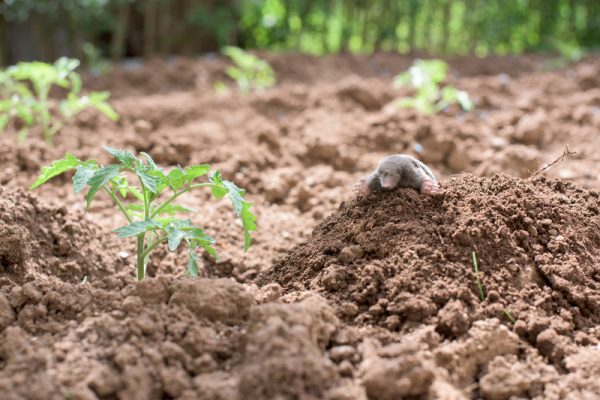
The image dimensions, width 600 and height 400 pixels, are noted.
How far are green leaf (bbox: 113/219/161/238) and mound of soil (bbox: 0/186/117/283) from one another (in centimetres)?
61

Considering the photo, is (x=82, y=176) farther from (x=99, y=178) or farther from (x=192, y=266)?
(x=192, y=266)

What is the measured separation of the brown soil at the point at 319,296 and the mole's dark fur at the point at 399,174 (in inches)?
2.5

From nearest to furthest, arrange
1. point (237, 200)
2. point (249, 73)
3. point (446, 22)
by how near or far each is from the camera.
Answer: point (237, 200) < point (249, 73) < point (446, 22)

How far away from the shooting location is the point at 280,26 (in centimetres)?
973

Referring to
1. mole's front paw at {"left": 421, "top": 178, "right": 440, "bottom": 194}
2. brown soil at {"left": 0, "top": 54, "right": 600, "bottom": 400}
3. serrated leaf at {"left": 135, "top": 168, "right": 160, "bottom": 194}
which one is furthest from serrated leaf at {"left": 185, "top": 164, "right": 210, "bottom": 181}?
mole's front paw at {"left": 421, "top": 178, "right": 440, "bottom": 194}

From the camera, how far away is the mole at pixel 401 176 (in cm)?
281

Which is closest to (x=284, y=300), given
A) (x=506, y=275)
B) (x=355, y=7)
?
(x=506, y=275)

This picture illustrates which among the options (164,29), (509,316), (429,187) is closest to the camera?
(509,316)

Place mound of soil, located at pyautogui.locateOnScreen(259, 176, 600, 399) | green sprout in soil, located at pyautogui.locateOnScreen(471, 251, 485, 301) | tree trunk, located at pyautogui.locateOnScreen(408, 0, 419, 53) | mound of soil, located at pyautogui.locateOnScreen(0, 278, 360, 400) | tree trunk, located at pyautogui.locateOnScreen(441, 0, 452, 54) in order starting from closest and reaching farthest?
mound of soil, located at pyautogui.locateOnScreen(0, 278, 360, 400) < mound of soil, located at pyautogui.locateOnScreen(259, 176, 600, 399) < green sprout in soil, located at pyautogui.locateOnScreen(471, 251, 485, 301) < tree trunk, located at pyautogui.locateOnScreen(408, 0, 419, 53) < tree trunk, located at pyautogui.locateOnScreen(441, 0, 452, 54)

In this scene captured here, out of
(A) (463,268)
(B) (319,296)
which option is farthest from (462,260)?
(B) (319,296)

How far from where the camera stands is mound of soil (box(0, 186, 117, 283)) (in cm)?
281

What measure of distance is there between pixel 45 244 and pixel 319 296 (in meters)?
1.39

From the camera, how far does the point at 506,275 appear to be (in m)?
2.51

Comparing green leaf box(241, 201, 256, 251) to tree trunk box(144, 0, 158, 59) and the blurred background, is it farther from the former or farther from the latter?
tree trunk box(144, 0, 158, 59)
